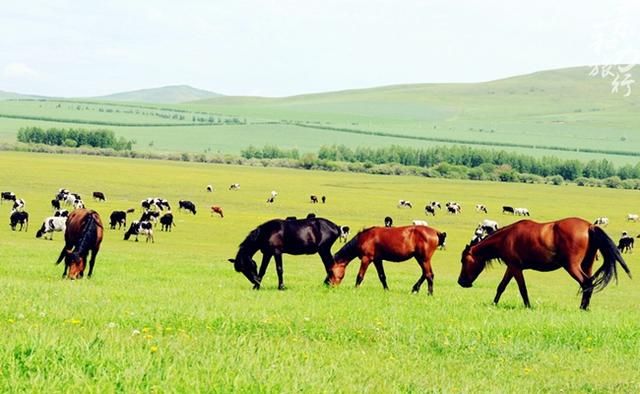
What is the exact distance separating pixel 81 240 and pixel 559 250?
35.2 ft

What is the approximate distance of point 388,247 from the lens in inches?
861

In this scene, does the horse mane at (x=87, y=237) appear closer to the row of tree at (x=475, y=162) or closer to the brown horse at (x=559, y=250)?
the brown horse at (x=559, y=250)

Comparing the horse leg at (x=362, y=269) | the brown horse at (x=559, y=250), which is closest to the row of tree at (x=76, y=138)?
the horse leg at (x=362, y=269)

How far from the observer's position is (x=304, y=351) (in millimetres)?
10094

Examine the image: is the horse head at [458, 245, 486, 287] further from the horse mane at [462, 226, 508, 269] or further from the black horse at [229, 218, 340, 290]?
the black horse at [229, 218, 340, 290]

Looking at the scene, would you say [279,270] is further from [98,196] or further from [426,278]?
[98,196]

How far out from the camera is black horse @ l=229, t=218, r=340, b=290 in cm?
2133

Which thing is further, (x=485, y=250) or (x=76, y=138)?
(x=76, y=138)

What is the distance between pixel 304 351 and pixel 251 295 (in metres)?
7.95

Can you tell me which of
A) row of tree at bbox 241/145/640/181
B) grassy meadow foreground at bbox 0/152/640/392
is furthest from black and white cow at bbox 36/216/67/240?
row of tree at bbox 241/145/640/181

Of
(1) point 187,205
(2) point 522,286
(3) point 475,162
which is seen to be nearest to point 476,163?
(3) point 475,162

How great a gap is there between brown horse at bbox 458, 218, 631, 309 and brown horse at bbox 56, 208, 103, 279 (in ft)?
30.5

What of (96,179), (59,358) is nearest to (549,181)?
(96,179)

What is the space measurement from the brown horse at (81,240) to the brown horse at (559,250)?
366 inches
